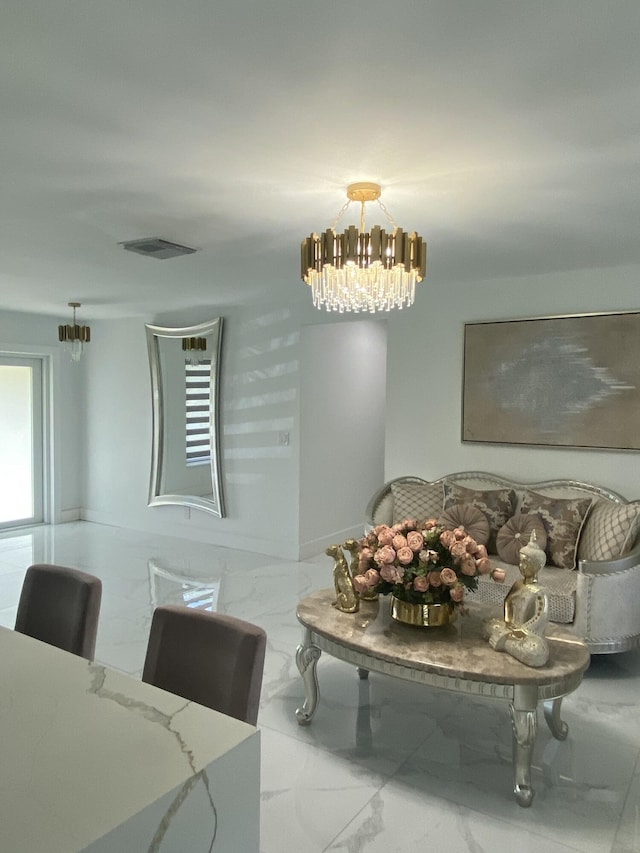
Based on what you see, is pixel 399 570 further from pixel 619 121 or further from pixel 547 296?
pixel 547 296

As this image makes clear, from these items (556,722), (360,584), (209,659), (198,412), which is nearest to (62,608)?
(209,659)

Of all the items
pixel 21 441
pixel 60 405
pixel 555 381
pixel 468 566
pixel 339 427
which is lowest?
pixel 468 566

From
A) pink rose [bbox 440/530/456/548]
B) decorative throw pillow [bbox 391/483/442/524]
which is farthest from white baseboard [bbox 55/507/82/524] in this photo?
pink rose [bbox 440/530/456/548]

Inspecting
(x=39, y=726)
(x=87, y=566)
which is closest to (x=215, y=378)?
(x=87, y=566)

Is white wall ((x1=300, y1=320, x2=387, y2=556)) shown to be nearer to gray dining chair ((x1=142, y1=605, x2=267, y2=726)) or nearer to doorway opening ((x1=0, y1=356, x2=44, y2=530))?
doorway opening ((x1=0, y1=356, x2=44, y2=530))

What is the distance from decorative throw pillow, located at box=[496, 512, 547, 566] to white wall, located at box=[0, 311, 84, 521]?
209 inches

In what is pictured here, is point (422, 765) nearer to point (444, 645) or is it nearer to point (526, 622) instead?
point (444, 645)

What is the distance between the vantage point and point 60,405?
23.5 ft

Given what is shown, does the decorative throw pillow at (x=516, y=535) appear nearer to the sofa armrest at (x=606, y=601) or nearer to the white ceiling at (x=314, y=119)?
the sofa armrest at (x=606, y=601)

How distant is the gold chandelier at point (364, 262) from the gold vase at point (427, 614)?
127cm

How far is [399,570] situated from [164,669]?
1069 millimetres

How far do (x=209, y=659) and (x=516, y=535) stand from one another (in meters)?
2.60

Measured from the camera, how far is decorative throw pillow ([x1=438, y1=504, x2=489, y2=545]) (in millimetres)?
3988

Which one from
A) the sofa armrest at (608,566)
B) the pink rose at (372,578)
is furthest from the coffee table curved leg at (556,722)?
the pink rose at (372,578)
